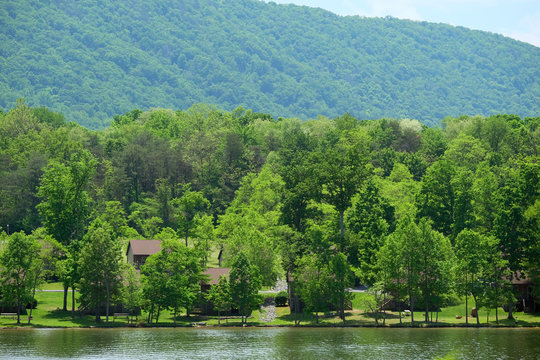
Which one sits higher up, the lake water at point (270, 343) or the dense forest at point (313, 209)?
the dense forest at point (313, 209)

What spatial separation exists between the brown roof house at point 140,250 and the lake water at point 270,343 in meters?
32.9

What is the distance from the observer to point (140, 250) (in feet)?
429

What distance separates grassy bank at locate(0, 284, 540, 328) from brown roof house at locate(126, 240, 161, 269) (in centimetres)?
2041

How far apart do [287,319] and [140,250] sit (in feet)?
118

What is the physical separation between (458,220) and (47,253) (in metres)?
62.6

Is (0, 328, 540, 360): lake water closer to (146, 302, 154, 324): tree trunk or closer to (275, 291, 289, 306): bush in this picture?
(146, 302, 154, 324): tree trunk

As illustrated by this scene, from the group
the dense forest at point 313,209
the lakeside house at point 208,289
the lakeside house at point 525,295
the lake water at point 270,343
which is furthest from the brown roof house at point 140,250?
the lakeside house at point 525,295

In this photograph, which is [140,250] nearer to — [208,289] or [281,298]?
[208,289]

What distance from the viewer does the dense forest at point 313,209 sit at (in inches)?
3991

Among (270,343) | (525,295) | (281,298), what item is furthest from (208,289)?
(525,295)

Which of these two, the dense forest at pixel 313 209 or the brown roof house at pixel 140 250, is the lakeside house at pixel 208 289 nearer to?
the dense forest at pixel 313 209

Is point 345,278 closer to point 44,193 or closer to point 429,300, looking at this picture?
point 429,300

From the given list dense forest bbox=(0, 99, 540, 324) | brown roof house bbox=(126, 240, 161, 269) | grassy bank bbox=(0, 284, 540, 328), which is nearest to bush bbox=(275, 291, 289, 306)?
grassy bank bbox=(0, 284, 540, 328)

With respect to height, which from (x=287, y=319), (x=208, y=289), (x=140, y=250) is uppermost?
(x=140, y=250)
